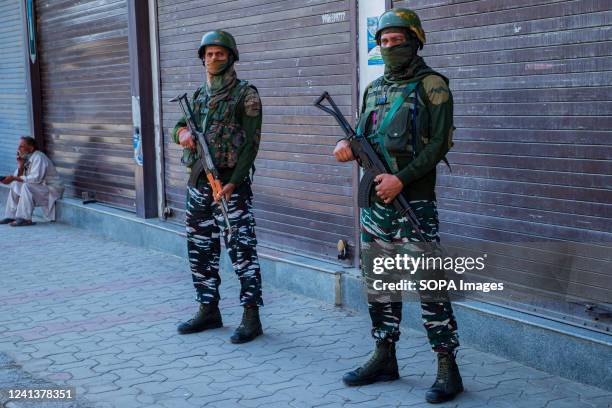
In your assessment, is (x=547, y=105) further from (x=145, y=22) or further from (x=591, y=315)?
(x=145, y=22)

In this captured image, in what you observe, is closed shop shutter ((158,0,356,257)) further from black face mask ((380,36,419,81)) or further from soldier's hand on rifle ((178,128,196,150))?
black face mask ((380,36,419,81))

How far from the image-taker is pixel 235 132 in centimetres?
541

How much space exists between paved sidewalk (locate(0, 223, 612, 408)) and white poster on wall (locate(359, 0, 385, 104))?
5.71ft

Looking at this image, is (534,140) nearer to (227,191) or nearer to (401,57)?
(401,57)

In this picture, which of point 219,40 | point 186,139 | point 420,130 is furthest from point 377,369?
point 219,40

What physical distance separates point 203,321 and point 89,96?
5687 millimetres

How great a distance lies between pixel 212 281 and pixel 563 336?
2292mm

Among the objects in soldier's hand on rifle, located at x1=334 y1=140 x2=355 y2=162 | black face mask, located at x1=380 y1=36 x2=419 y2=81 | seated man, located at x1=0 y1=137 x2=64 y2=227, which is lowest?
seated man, located at x1=0 y1=137 x2=64 y2=227

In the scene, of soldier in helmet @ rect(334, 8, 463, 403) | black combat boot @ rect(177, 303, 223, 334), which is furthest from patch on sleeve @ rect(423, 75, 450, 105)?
black combat boot @ rect(177, 303, 223, 334)

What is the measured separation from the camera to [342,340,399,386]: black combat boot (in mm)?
4703

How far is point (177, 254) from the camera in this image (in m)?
8.55

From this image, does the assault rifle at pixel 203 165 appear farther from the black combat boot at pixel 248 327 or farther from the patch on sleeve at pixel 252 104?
the black combat boot at pixel 248 327

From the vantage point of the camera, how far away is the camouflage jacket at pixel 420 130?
4.25m

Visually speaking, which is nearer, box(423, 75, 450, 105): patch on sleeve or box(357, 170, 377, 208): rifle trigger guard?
box(423, 75, 450, 105): patch on sleeve
